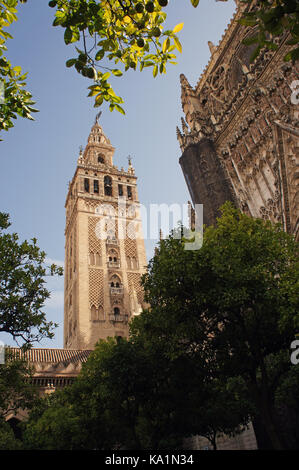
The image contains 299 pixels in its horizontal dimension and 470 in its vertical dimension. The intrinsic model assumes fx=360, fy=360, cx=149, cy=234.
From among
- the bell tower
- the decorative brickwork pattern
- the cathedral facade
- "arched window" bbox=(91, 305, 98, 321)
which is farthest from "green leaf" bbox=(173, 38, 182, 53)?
the decorative brickwork pattern

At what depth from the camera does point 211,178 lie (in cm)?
1777

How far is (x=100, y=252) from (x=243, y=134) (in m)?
23.8

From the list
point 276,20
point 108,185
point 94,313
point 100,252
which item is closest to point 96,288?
point 94,313

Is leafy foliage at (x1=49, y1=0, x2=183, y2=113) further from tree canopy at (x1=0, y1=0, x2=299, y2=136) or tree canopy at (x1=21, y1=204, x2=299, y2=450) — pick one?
tree canopy at (x1=21, y1=204, x2=299, y2=450)

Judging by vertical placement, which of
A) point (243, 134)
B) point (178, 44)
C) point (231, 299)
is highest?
point (243, 134)

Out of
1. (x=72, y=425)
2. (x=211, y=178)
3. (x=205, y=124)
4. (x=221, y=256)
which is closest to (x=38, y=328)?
(x=72, y=425)

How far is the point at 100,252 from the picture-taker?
3803 centimetres

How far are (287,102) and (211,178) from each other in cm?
480

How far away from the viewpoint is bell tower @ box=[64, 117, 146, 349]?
33.7 meters

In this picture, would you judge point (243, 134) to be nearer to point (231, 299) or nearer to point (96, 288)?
point (231, 299)

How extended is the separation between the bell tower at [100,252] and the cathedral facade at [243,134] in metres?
18.6

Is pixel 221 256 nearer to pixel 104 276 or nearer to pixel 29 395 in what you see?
pixel 29 395

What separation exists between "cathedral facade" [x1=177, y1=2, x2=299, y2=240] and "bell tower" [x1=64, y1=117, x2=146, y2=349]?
18585mm

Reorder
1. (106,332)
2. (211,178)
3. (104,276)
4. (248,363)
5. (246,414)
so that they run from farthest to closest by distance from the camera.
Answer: (104,276)
(106,332)
(211,178)
(246,414)
(248,363)
